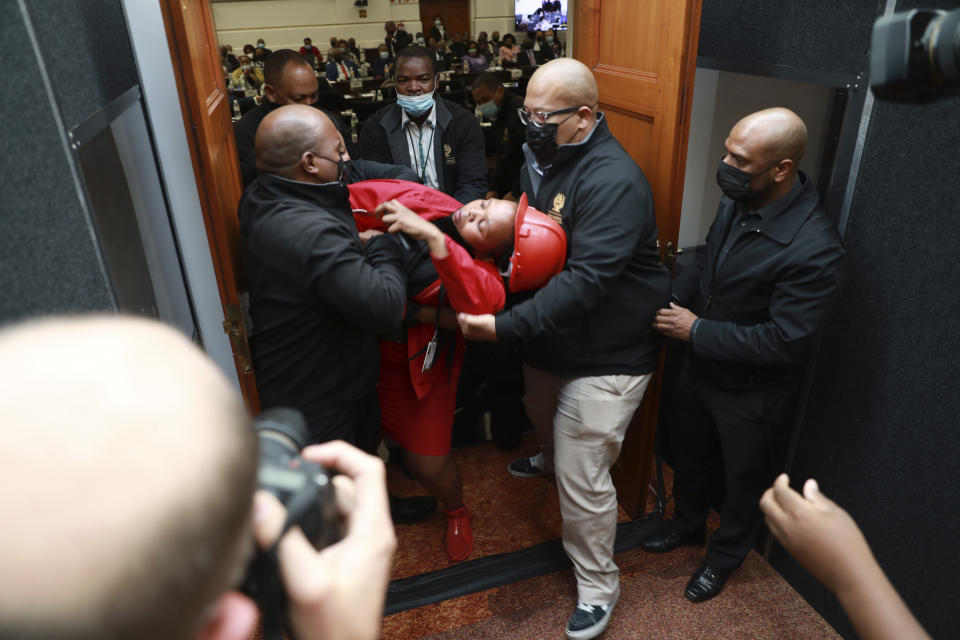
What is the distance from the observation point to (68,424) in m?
0.33

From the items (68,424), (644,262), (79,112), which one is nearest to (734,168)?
(644,262)

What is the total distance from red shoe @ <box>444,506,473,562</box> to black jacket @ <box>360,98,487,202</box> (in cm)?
141

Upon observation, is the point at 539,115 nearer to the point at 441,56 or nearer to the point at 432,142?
the point at 432,142

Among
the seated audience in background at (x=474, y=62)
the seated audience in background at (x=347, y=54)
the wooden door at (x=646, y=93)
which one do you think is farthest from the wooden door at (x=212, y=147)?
the seated audience in background at (x=347, y=54)

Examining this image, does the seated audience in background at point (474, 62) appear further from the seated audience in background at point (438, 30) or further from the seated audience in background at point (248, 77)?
the seated audience in background at point (248, 77)

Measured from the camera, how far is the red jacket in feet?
5.35

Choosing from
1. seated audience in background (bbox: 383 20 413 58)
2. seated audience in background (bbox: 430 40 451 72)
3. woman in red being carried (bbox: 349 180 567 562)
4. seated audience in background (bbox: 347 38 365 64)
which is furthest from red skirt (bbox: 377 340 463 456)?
seated audience in background (bbox: 347 38 365 64)

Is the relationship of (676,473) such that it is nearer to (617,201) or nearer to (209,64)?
(617,201)

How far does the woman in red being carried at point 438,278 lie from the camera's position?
165cm

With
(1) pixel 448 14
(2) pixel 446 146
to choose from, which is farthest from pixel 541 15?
(2) pixel 446 146

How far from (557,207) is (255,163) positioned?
1.19 metres

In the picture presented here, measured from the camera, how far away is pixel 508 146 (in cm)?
379

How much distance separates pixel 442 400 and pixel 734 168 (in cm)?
111

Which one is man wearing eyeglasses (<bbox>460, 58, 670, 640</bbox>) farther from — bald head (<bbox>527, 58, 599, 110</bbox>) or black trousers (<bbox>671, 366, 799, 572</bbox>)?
black trousers (<bbox>671, 366, 799, 572</bbox>)
